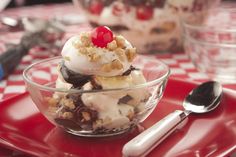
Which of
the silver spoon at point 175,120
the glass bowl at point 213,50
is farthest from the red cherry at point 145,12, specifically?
the silver spoon at point 175,120

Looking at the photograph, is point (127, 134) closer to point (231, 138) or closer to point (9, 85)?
point (231, 138)

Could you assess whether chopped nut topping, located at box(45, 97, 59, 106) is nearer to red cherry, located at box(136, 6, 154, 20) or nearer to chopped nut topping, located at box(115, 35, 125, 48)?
chopped nut topping, located at box(115, 35, 125, 48)

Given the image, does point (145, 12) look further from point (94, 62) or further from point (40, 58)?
point (94, 62)

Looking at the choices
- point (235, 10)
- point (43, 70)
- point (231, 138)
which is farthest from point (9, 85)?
point (235, 10)

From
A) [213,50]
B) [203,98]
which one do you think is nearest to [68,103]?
[203,98]

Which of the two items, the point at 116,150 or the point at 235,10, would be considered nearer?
the point at 116,150

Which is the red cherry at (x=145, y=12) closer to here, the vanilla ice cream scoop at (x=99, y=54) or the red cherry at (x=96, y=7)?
the red cherry at (x=96, y=7)
